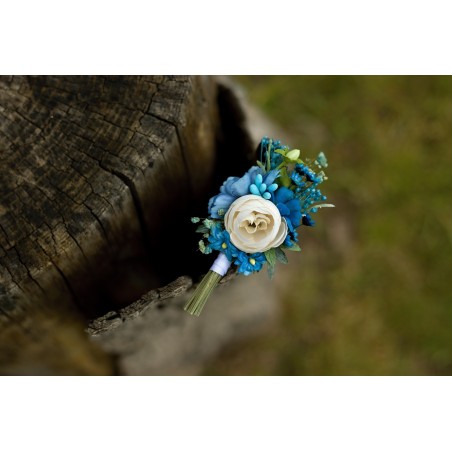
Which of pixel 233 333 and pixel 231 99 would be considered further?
pixel 233 333

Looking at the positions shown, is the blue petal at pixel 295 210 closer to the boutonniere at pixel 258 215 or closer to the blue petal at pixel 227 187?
the boutonniere at pixel 258 215

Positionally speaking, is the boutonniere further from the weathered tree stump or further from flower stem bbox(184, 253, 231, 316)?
the weathered tree stump

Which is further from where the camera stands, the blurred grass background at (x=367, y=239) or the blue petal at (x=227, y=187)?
the blurred grass background at (x=367, y=239)

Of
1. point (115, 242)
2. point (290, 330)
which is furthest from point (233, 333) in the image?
point (115, 242)

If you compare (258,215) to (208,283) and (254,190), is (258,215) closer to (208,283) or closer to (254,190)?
(254,190)

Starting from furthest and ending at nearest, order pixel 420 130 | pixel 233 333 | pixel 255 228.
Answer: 1. pixel 420 130
2. pixel 233 333
3. pixel 255 228

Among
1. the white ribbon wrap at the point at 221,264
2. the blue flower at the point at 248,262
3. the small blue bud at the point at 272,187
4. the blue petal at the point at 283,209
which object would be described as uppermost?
the small blue bud at the point at 272,187

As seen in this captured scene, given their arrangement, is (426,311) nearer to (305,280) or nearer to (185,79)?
(305,280)

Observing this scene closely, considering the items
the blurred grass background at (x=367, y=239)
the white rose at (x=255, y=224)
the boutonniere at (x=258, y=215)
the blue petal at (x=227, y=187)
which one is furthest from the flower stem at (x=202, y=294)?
the blurred grass background at (x=367, y=239)
